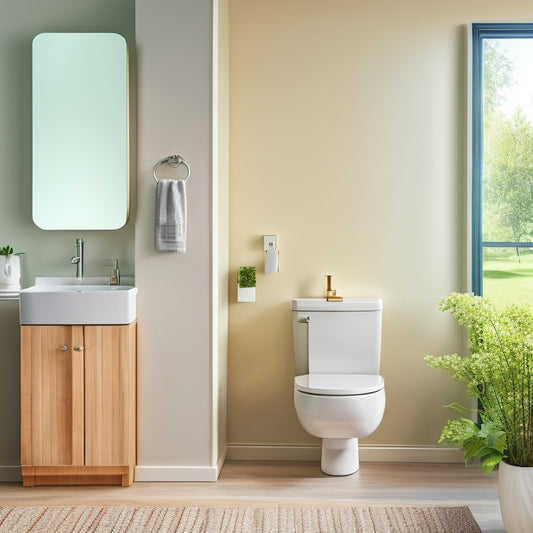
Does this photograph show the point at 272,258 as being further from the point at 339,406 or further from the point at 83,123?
the point at 83,123

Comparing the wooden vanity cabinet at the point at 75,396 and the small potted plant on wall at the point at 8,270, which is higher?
the small potted plant on wall at the point at 8,270

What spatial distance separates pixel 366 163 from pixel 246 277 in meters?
0.86

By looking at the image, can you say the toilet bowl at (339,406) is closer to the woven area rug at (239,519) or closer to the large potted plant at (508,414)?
the woven area rug at (239,519)

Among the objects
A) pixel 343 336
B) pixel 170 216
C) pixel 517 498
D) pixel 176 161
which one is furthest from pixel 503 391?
pixel 176 161

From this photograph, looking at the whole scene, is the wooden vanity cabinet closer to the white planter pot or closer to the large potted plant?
the large potted plant

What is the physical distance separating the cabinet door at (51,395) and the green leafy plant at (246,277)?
2.83ft

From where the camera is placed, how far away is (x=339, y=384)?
9.04ft

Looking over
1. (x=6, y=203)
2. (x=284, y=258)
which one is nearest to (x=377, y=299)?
(x=284, y=258)

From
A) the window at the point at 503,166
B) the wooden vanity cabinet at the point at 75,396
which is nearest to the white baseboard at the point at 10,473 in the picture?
the wooden vanity cabinet at the point at 75,396

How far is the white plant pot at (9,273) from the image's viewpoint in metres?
2.91

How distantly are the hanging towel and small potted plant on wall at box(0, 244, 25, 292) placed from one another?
→ 73 centimetres

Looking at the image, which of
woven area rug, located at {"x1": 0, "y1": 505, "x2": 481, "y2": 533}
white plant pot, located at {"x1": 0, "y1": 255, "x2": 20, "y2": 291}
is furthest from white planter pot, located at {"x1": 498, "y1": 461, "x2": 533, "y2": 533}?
white plant pot, located at {"x1": 0, "y1": 255, "x2": 20, "y2": 291}

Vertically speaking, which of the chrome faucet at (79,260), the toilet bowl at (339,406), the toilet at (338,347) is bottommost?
the toilet bowl at (339,406)

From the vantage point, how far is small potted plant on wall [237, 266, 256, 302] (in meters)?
3.13
